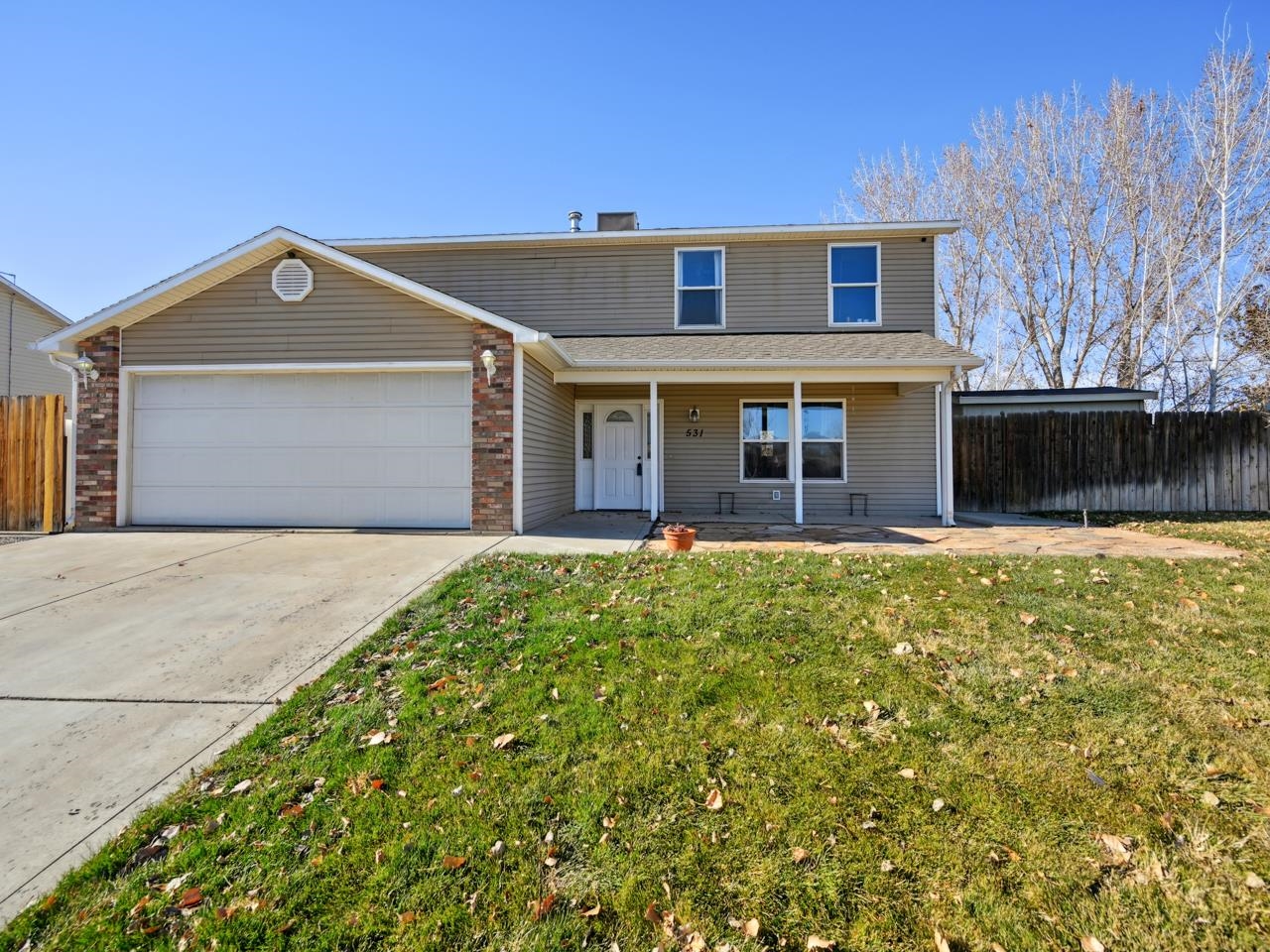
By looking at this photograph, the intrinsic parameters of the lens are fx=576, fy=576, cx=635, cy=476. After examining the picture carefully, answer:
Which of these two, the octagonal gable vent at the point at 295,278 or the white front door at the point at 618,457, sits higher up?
the octagonal gable vent at the point at 295,278

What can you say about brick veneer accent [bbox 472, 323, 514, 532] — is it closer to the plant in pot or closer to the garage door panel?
the garage door panel

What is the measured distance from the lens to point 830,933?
6.40 feet

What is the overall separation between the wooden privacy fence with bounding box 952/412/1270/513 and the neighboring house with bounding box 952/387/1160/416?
1.11 metres

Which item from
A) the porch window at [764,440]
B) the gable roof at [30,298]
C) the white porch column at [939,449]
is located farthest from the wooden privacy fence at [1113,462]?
the gable roof at [30,298]

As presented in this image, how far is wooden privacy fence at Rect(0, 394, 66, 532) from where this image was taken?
28.6 feet

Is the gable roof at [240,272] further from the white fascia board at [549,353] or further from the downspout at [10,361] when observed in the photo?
the downspout at [10,361]

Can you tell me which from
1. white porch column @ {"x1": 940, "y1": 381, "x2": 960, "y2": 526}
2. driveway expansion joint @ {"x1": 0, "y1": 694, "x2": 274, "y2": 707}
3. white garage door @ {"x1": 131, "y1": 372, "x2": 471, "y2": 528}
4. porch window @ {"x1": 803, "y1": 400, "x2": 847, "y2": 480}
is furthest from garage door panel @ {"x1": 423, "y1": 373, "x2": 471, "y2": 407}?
white porch column @ {"x1": 940, "y1": 381, "x2": 960, "y2": 526}

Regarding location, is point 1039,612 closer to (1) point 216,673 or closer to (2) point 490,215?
(1) point 216,673

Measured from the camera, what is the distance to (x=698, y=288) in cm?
1176

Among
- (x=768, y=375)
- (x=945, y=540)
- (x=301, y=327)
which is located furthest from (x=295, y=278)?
(x=945, y=540)

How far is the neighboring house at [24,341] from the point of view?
49.6ft

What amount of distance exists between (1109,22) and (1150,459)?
933cm

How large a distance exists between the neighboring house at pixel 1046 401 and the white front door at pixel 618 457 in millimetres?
7460

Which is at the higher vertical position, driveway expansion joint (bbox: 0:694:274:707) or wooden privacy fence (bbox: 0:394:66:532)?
wooden privacy fence (bbox: 0:394:66:532)
